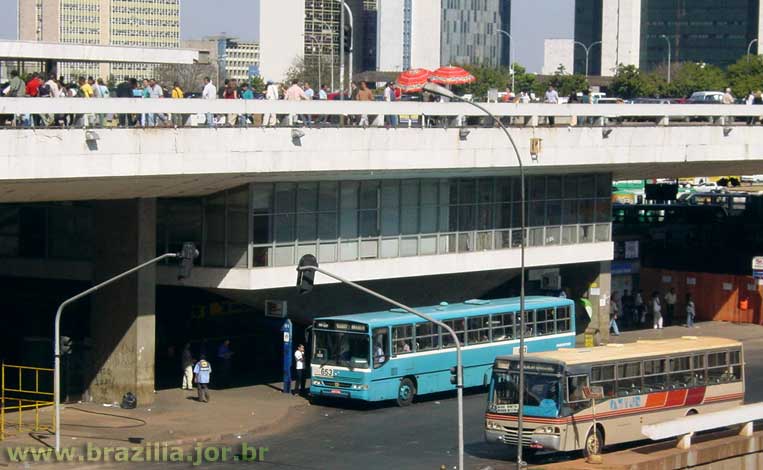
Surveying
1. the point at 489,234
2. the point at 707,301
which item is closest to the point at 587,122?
the point at 489,234

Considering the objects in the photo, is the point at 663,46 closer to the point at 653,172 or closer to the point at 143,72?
the point at 143,72

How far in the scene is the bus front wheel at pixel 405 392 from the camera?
37.8 metres

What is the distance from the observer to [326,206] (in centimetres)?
4053

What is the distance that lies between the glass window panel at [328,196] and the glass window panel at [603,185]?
1253cm

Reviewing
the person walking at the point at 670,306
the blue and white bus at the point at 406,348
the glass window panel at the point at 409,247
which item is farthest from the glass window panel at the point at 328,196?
the person walking at the point at 670,306

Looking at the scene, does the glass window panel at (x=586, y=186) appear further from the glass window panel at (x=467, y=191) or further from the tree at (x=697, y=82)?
the tree at (x=697, y=82)

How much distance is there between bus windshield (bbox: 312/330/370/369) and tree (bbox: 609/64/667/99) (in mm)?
82928

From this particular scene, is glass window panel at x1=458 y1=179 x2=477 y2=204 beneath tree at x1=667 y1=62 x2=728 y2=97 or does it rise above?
beneath

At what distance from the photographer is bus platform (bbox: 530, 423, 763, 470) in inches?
1107

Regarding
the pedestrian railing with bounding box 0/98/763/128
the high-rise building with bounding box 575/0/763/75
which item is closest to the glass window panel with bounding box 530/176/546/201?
the pedestrian railing with bounding box 0/98/763/128

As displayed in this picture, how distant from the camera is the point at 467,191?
147ft

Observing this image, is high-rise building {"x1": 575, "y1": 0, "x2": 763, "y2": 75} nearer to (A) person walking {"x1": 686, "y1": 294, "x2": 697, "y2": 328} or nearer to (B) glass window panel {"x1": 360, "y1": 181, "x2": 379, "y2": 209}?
(A) person walking {"x1": 686, "y1": 294, "x2": 697, "y2": 328}

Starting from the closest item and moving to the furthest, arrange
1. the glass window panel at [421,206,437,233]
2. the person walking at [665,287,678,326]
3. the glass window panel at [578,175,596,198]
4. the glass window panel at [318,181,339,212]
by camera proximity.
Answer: the glass window panel at [318,181,339,212] → the glass window panel at [421,206,437,233] → the glass window panel at [578,175,596,198] → the person walking at [665,287,678,326]

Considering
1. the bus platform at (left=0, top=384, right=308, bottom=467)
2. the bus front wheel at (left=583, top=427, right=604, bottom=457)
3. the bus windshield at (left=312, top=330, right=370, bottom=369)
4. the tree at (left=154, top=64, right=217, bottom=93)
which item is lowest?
the bus platform at (left=0, top=384, right=308, bottom=467)
